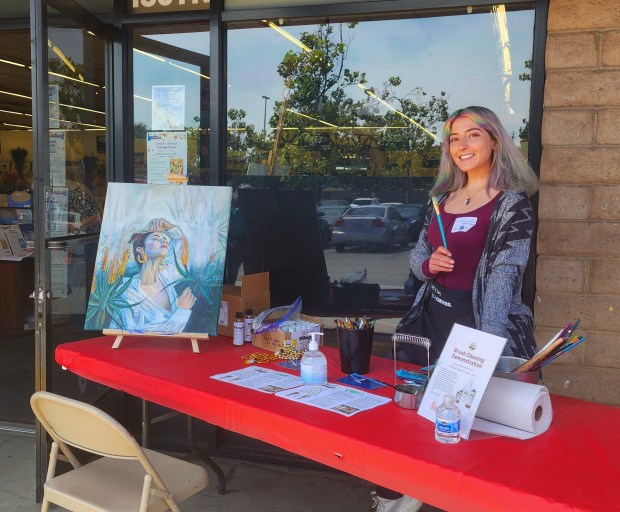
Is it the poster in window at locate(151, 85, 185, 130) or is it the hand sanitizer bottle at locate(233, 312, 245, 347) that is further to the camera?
the poster in window at locate(151, 85, 185, 130)

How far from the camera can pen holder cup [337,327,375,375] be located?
2270 millimetres

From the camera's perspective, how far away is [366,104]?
3396 millimetres

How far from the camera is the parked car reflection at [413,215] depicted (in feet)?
11.0

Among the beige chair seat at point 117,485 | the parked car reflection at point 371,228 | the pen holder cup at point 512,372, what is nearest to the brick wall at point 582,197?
the parked car reflection at point 371,228

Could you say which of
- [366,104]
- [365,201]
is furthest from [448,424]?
[366,104]

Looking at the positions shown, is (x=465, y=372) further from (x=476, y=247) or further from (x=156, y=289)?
(x=156, y=289)

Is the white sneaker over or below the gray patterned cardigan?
below

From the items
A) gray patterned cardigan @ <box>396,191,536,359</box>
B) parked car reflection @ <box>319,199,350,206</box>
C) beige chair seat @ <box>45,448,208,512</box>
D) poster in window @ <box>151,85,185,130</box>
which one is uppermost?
poster in window @ <box>151,85,185,130</box>

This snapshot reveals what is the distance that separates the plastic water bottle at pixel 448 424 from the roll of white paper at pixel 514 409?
0.11 meters

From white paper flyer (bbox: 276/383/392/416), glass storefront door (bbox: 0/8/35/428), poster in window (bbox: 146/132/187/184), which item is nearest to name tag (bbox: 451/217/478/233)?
white paper flyer (bbox: 276/383/392/416)

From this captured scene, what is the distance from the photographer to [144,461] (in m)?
1.88

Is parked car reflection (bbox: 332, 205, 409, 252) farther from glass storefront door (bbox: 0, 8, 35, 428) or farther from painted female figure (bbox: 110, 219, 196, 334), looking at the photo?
glass storefront door (bbox: 0, 8, 35, 428)

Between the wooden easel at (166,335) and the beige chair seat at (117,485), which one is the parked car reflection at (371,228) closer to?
the wooden easel at (166,335)

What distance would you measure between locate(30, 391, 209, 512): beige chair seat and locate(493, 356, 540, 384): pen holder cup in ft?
3.39
